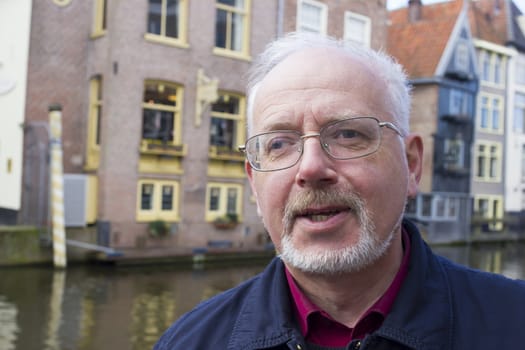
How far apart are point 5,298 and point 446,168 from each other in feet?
58.7

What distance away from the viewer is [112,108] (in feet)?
46.3

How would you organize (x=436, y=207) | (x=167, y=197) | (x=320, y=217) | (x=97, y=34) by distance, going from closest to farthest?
(x=320, y=217)
(x=97, y=34)
(x=167, y=197)
(x=436, y=207)

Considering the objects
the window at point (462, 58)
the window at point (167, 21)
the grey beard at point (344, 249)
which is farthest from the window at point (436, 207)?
the grey beard at point (344, 249)

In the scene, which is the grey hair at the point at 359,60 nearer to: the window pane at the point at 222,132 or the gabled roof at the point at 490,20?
the window pane at the point at 222,132

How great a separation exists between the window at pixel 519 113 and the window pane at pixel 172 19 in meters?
17.7

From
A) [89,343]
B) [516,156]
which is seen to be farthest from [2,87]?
[516,156]

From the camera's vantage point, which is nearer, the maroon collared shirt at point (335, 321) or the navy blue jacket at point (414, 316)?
the navy blue jacket at point (414, 316)

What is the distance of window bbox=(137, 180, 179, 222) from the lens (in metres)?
14.8

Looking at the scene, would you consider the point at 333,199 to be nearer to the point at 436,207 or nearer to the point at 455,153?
the point at 436,207

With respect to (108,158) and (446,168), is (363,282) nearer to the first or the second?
(108,158)

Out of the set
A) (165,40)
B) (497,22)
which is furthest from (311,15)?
(497,22)

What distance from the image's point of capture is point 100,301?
9484 millimetres

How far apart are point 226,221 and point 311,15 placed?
631 centimetres

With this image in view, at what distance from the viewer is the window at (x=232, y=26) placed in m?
16.0
